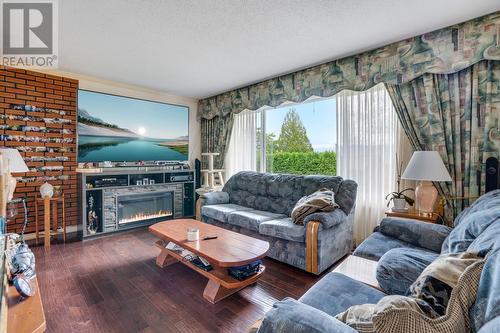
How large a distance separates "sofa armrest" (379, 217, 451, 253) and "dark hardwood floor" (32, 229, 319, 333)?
2.80 feet

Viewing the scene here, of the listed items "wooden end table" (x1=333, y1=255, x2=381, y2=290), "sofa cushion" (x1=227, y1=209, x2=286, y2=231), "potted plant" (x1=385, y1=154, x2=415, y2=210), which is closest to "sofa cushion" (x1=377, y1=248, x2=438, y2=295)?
"wooden end table" (x1=333, y1=255, x2=381, y2=290)

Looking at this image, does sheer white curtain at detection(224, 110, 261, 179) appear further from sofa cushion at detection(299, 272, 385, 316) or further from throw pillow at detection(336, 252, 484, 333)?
throw pillow at detection(336, 252, 484, 333)

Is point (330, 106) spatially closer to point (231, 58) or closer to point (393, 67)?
point (393, 67)

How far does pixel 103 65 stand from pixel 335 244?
12.3ft

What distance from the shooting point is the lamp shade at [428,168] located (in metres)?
2.19

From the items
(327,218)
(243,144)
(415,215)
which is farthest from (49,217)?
(415,215)

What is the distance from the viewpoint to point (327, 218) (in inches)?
96.3

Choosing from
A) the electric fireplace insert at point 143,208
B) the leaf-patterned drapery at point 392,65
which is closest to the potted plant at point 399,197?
the leaf-patterned drapery at point 392,65

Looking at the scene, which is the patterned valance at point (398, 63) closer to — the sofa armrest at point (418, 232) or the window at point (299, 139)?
the window at point (299, 139)

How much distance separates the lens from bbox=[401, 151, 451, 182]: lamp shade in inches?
86.3

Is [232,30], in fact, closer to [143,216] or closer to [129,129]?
[129,129]

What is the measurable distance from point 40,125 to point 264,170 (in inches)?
134

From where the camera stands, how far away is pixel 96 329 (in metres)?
1.69
